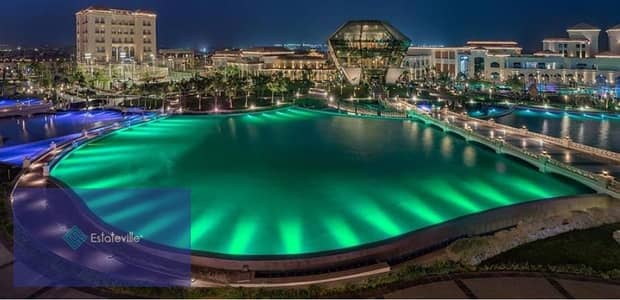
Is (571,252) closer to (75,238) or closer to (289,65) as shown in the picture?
(75,238)

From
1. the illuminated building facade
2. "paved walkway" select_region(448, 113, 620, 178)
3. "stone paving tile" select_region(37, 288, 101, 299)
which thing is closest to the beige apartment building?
the illuminated building facade

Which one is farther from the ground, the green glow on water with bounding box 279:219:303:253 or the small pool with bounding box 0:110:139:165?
the small pool with bounding box 0:110:139:165

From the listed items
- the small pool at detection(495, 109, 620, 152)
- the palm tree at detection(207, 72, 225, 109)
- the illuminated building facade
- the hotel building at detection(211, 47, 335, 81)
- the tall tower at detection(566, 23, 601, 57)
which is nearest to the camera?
the small pool at detection(495, 109, 620, 152)

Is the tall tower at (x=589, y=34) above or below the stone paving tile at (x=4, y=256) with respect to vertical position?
above

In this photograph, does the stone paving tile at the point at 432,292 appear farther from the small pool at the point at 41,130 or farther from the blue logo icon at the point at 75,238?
the small pool at the point at 41,130

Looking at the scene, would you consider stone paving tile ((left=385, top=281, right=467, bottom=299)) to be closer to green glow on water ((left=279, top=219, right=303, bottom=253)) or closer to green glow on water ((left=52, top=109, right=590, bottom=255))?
green glow on water ((left=52, top=109, right=590, bottom=255))

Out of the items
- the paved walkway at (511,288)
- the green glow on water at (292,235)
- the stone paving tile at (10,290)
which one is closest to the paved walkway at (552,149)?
the paved walkway at (511,288)

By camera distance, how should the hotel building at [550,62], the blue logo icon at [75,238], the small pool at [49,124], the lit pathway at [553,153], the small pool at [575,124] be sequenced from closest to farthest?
1. the blue logo icon at [75,238]
2. the lit pathway at [553,153]
3. the small pool at [49,124]
4. the small pool at [575,124]
5. the hotel building at [550,62]
